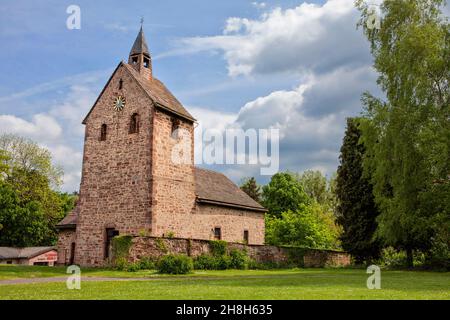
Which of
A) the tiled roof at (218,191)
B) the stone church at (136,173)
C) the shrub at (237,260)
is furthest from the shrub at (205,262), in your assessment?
the tiled roof at (218,191)

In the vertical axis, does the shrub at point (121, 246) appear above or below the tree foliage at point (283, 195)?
below

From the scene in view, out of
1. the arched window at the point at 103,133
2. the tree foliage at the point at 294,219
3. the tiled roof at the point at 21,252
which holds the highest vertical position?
the arched window at the point at 103,133

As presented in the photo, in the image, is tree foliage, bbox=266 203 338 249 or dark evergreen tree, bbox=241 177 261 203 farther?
dark evergreen tree, bbox=241 177 261 203

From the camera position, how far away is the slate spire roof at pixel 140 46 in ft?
105

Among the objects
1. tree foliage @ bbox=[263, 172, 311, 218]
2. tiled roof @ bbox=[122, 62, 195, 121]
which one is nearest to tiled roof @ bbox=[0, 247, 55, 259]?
tree foliage @ bbox=[263, 172, 311, 218]

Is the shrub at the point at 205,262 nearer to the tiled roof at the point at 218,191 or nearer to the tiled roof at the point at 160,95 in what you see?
the tiled roof at the point at 218,191

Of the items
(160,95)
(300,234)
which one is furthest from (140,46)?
(300,234)

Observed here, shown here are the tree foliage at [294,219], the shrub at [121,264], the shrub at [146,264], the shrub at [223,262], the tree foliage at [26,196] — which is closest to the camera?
the shrub at [121,264]

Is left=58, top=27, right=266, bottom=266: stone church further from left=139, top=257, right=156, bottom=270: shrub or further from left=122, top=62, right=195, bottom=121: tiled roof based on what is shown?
left=139, top=257, right=156, bottom=270: shrub

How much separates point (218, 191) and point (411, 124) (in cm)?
1510

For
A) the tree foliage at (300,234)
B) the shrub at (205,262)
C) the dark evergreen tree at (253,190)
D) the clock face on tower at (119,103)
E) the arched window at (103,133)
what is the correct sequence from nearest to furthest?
the shrub at (205,262) < the clock face on tower at (119,103) < the arched window at (103,133) < the tree foliage at (300,234) < the dark evergreen tree at (253,190)

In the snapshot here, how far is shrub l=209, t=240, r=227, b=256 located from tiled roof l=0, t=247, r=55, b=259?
122 ft

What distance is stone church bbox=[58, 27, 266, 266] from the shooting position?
2752cm

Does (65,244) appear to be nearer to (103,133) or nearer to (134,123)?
(103,133)
